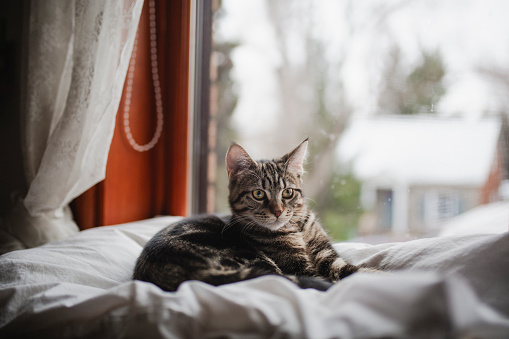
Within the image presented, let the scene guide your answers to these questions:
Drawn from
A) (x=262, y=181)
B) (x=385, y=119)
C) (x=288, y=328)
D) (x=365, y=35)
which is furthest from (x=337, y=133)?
(x=288, y=328)

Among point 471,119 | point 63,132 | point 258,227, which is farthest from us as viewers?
point 471,119

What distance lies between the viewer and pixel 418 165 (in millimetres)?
1647

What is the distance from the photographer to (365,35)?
1.68m

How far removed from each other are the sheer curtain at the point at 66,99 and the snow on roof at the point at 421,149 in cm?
114

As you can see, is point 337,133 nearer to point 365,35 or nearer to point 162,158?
point 365,35

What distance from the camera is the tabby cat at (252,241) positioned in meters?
0.90

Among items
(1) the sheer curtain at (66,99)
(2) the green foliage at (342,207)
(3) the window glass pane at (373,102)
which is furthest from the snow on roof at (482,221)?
(1) the sheer curtain at (66,99)

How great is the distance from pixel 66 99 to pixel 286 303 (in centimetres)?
126

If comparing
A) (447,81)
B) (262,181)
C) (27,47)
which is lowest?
(262,181)

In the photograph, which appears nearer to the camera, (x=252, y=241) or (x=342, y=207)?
(x=252, y=241)

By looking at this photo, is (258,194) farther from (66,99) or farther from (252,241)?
(66,99)

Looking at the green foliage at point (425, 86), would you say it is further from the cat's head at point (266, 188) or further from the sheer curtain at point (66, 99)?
the sheer curtain at point (66, 99)

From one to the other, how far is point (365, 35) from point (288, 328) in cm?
151

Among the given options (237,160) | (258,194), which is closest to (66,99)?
(237,160)
